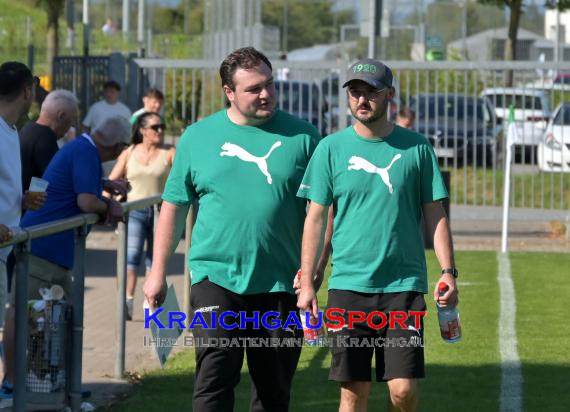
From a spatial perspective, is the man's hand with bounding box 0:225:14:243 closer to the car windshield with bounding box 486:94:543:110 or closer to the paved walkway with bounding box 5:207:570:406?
the paved walkway with bounding box 5:207:570:406

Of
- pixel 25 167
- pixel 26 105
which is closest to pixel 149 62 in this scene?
pixel 25 167

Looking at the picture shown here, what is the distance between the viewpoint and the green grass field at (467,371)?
882cm

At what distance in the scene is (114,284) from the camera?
14.7 meters

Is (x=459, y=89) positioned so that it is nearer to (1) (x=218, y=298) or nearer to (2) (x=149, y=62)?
(2) (x=149, y=62)

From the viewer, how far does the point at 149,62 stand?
2145cm

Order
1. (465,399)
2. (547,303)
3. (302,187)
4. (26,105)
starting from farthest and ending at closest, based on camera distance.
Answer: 1. (547,303)
2. (465,399)
3. (26,105)
4. (302,187)

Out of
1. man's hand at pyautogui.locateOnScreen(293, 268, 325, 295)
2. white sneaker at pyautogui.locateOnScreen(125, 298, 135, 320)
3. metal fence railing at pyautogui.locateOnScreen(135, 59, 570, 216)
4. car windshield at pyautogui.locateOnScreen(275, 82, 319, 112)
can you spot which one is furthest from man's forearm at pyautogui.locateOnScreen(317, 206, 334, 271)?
car windshield at pyautogui.locateOnScreen(275, 82, 319, 112)

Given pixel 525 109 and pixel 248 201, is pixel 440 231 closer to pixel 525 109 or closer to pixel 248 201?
pixel 248 201

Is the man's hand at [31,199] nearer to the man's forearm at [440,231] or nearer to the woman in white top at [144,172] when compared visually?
the man's forearm at [440,231]

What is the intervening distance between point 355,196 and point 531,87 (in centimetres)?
1514

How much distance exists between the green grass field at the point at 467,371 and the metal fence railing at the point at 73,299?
1.62ft

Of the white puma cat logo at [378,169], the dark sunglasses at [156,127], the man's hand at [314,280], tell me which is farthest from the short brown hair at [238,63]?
the dark sunglasses at [156,127]

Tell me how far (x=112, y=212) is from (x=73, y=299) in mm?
596

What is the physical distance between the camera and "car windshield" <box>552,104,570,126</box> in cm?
2037
